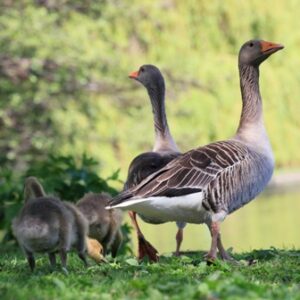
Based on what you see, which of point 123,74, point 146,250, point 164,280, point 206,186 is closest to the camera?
point 164,280

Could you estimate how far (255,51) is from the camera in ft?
29.3

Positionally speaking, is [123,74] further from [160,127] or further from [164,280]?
[164,280]

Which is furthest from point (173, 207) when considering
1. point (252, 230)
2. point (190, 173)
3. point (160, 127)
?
point (252, 230)

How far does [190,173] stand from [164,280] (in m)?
2.02

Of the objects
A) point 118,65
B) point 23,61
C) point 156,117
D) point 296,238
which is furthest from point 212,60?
point 156,117

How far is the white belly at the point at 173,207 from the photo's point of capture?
7449 mm

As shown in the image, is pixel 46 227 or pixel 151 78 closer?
pixel 46 227

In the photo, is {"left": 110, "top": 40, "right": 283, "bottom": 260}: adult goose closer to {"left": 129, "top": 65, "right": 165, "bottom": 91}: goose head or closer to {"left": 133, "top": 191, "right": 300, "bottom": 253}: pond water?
→ {"left": 129, "top": 65, "right": 165, "bottom": 91}: goose head

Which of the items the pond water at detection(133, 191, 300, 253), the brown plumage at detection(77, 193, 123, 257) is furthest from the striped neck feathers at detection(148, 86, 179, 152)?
the pond water at detection(133, 191, 300, 253)

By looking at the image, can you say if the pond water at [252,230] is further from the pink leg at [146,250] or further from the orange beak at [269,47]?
the pink leg at [146,250]

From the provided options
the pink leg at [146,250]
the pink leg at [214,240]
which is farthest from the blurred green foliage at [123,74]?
the pink leg at [214,240]

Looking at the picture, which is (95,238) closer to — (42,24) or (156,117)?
(156,117)

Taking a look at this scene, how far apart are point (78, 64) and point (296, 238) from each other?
20.2 ft

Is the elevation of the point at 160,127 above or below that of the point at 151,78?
below
